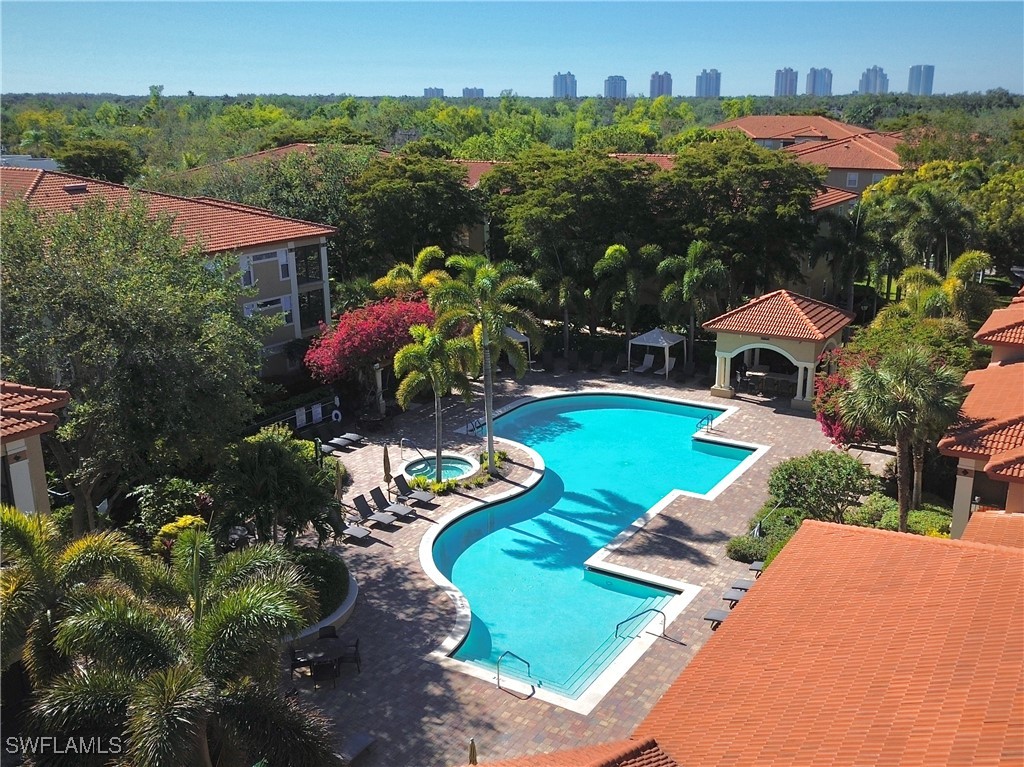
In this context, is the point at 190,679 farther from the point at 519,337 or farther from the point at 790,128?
the point at 790,128

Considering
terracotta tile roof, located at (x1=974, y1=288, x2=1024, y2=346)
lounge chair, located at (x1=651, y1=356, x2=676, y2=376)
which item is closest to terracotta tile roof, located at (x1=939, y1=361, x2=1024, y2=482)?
terracotta tile roof, located at (x1=974, y1=288, x2=1024, y2=346)

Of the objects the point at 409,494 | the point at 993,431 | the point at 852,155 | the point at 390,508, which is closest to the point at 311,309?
the point at 409,494

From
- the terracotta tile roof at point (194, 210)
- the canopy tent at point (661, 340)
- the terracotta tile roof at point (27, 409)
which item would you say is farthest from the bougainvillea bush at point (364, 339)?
the terracotta tile roof at point (27, 409)

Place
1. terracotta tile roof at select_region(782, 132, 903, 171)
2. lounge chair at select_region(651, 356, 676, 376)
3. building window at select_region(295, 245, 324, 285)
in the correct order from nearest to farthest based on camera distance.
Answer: building window at select_region(295, 245, 324, 285) < lounge chair at select_region(651, 356, 676, 376) < terracotta tile roof at select_region(782, 132, 903, 171)

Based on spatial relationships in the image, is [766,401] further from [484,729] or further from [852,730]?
[852,730]

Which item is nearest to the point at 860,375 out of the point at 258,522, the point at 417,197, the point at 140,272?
the point at 258,522

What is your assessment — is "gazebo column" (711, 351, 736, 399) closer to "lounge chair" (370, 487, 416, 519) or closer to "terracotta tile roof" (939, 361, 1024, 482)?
"terracotta tile roof" (939, 361, 1024, 482)

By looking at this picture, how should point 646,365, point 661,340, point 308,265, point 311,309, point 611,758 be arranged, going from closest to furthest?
point 611,758, point 308,265, point 311,309, point 661,340, point 646,365
